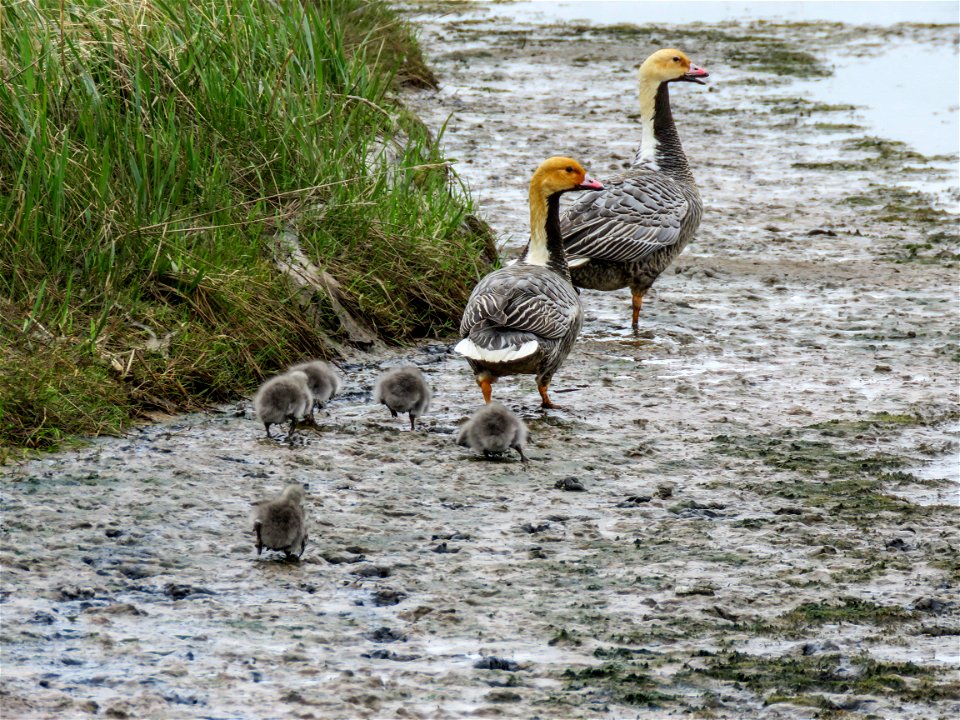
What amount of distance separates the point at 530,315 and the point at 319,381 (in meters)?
1.22

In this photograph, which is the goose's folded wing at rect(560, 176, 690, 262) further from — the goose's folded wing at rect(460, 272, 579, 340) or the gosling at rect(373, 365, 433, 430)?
the gosling at rect(373, 365, 433, 430)

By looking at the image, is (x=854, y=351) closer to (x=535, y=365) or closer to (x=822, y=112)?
(x=535, y=365)

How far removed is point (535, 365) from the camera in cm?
784

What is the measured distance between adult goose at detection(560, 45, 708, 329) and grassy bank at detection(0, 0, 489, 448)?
0.80 m

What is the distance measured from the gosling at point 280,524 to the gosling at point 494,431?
1597 millimetres

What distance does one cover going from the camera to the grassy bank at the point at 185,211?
761 cm

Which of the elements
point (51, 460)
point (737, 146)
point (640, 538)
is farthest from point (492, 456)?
point (737, 146)

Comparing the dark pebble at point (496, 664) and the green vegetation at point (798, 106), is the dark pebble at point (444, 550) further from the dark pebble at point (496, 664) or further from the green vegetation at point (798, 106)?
the green vegetation at point (798, 106)

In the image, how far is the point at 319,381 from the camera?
7680mm

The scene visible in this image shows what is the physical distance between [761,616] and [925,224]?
906 centimetres

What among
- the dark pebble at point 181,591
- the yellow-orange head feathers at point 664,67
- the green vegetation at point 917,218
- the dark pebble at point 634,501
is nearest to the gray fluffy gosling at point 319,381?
the dark pebble at point 634,501

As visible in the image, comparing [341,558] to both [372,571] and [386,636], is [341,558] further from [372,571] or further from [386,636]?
[386,636]

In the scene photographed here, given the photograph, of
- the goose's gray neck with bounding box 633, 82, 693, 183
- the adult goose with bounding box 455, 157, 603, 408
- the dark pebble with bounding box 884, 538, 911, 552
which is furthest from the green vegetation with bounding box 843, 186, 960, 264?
the dark pebble with bounding box 884, 538, 911, 552

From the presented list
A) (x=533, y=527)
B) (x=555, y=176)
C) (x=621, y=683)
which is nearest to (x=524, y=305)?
(x=555, y=176)
